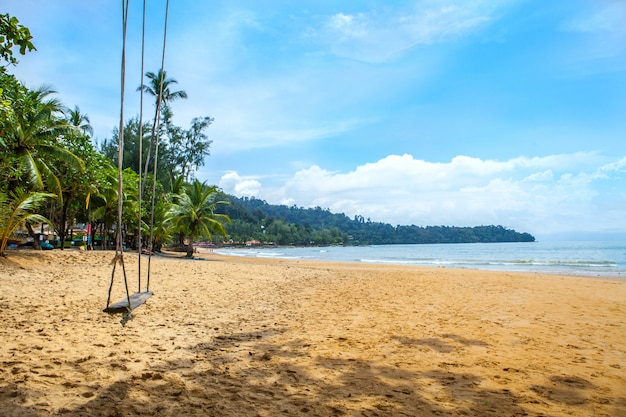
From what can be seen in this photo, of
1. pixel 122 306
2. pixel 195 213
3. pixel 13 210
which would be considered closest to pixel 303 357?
pixel 122 306

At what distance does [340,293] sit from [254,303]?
247cm

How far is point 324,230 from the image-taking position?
12725 centimetres

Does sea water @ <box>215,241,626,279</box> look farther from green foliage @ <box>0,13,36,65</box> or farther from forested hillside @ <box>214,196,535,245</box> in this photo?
forested hillside @ <box>214,196,535,245</box>

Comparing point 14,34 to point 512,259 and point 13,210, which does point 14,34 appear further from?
point 512,259

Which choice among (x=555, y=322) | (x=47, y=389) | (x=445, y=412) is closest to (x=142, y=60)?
(x=47, y=389)

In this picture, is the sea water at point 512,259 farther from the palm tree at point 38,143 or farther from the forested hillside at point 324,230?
the forested hillside at point 324,230

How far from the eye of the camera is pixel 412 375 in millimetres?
3613

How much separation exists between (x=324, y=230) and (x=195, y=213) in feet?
347

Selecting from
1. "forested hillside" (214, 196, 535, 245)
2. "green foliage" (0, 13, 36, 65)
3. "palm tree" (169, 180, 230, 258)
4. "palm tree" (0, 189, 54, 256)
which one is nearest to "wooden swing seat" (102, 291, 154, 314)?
"green foliage" (0, 13, 36, 65)

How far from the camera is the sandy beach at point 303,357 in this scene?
291 centimetres

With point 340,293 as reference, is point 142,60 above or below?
above

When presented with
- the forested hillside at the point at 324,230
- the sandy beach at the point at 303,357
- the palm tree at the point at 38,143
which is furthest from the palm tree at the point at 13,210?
the forested hillside at the point at 324,230

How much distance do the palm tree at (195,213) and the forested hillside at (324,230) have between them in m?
63.4

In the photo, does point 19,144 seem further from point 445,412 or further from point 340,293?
point 445,412
